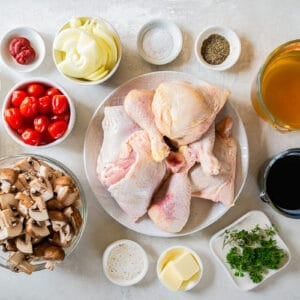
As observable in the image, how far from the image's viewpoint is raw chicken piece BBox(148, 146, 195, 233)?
1.58m

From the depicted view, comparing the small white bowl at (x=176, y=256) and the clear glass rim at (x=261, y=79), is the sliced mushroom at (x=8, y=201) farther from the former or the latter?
the clear glass rim at (x=261, y=79)

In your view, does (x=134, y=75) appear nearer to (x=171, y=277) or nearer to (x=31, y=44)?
(x=31, y=44)

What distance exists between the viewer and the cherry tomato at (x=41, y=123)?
5.28 feet

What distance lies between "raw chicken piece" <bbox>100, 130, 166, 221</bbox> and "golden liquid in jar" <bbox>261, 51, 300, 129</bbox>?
14.0 inches

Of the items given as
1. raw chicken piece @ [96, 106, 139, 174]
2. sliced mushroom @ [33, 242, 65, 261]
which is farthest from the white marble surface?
sliced mushroom @ [33, 242, 65, 261]

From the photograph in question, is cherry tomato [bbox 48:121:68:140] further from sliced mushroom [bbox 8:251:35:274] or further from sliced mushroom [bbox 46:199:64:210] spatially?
sliced mushroom [bbox 8:251:35:274]

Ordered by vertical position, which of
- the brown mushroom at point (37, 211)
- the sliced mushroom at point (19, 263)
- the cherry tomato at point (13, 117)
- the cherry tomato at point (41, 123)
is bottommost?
the sliced mushroom at point (19, 263)

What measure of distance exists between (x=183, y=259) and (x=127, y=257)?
0.17m

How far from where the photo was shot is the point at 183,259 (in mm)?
1638

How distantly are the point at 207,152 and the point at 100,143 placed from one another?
1.02 ft

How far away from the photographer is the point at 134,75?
1710mm

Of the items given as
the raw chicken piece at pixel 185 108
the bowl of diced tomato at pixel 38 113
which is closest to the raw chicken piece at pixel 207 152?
the raw chicken piece at pixel 185 108

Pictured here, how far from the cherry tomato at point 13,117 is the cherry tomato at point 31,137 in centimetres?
3

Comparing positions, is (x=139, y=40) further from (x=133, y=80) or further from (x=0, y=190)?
(x=0, y=190)
